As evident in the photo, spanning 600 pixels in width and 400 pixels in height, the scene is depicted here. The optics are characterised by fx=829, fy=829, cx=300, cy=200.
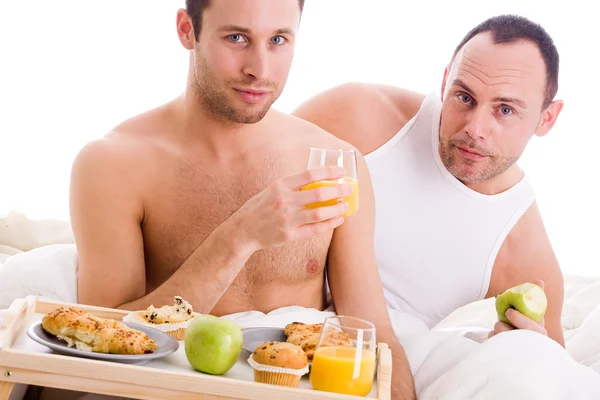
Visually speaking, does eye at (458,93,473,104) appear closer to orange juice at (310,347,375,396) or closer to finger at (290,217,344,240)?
finger at (290,217,344,240)

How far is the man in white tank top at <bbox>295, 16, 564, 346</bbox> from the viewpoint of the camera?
2805 millimetres

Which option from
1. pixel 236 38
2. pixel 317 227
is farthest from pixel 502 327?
pixel 236 38

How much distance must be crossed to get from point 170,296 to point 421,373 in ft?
2.29

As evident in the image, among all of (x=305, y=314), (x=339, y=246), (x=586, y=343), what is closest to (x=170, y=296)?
(x=305, y=314)

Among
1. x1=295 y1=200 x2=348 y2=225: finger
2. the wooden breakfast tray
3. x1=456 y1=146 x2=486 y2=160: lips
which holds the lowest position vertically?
the wooden breakfast tray

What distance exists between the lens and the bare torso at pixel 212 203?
2330 mm

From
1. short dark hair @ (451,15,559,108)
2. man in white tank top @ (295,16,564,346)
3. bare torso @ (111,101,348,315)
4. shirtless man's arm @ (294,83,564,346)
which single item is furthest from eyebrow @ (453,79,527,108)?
bare torso @ (111,101,348,315)

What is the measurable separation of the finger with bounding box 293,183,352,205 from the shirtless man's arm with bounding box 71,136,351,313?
0.09 m

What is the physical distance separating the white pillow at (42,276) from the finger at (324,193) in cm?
92

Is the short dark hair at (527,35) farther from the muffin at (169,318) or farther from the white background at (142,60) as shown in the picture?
the white background at (142,60)

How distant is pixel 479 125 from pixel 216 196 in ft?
3.05

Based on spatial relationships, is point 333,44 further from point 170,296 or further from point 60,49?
point 170,296

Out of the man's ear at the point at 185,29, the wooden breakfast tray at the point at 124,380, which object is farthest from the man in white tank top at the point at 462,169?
the wooden breakfast tray at the point at 124,380

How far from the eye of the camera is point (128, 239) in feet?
7.32
